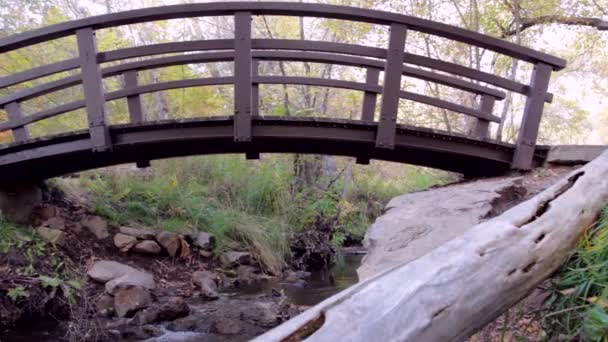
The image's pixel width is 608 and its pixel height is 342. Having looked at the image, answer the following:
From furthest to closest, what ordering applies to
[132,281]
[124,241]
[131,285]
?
1. [124,241]
2. [132,281]
3. [131,285]

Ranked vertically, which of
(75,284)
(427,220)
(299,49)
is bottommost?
(75,284)

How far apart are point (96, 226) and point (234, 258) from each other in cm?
226

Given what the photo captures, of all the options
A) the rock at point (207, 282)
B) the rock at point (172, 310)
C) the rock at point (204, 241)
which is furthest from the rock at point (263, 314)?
the rock at point (204, 241)

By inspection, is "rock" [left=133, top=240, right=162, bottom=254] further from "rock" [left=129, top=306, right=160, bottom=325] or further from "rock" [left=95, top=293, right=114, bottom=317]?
"rock" [left=129, top=306, right=160, bottom=325]

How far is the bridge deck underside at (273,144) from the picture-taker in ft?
18.2

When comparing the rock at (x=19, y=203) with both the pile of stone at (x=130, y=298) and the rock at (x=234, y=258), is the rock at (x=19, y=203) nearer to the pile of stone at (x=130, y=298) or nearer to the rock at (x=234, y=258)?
the pile of stone at (x=130, y=298)

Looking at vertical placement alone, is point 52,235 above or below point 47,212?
below

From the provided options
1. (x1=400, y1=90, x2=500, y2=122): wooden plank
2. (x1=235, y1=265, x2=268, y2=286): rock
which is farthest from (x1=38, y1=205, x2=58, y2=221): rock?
(x1=400, y1=90, x2=500, y2=122): wooden plank

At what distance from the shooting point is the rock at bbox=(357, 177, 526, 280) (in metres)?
3.47

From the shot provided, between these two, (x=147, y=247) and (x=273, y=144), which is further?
(x=147, y=247)

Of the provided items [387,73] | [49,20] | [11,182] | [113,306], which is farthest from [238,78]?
[49,20]

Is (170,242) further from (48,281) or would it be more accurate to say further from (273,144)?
(273,144)

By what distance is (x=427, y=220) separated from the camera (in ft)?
13.3

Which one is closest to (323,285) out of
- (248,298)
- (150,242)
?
(248,298)
